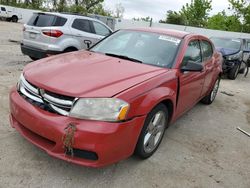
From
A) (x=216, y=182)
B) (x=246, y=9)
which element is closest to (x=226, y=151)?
(x=216, y=182)

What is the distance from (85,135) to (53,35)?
17.1ft

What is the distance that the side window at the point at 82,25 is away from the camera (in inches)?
306

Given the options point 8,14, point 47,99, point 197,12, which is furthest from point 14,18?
point 47,99

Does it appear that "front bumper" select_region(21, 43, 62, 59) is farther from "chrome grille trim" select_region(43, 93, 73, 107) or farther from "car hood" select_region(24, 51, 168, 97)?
"chrome grille trim" select_region(43, 93, 73, 107)

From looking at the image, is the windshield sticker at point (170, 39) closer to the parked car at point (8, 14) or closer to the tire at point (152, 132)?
the tire at point (152, 132)

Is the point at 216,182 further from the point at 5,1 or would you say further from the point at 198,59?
the point at 5,1

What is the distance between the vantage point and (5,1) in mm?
44875

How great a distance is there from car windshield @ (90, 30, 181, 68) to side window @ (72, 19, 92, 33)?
144 inches

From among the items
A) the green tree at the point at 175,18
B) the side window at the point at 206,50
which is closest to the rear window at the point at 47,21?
the side window at the point at 206,50

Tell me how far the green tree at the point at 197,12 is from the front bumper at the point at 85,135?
140 feet

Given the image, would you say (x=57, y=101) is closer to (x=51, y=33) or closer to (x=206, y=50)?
(x=206, y=50)

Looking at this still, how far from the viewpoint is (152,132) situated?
332cm

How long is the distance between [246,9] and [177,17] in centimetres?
1561

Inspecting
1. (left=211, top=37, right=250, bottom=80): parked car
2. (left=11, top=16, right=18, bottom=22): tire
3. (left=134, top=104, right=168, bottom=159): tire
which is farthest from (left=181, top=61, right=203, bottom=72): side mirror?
(left=11, top=16, right=18, bottom=22): tire
